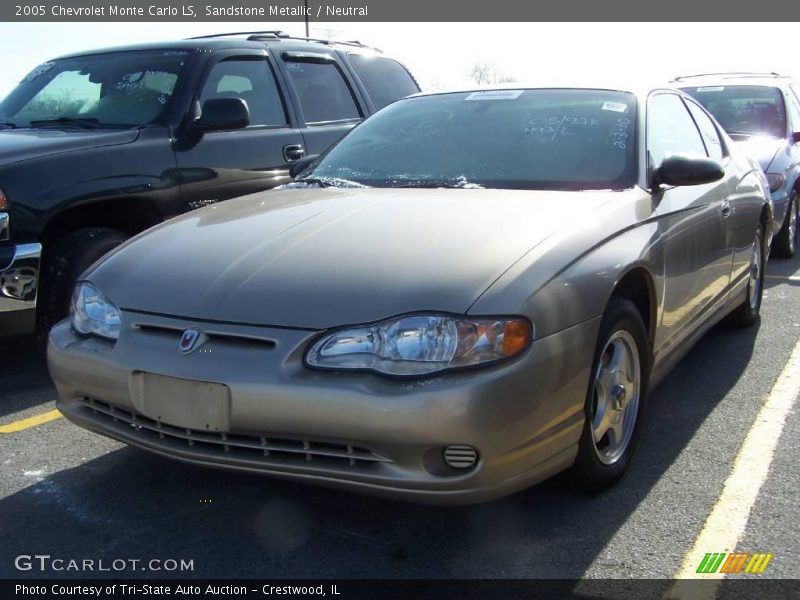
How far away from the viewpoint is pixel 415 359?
2.48 metres

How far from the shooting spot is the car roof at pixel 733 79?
9094 millimetres

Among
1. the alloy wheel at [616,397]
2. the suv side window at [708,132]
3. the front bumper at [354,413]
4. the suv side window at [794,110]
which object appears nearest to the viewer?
the front bumper at [354,413]

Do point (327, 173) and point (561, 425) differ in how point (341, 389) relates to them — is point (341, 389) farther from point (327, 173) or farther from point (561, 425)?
point (327, 173)

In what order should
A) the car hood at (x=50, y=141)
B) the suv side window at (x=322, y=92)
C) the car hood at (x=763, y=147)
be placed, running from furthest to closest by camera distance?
the car hood at (x=763, y=147) → the suv side window at (x=322, y=92) → the car hood at (x=50, y=141)

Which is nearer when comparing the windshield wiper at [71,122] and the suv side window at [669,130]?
the suv side window at [669,130]

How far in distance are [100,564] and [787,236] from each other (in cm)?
714

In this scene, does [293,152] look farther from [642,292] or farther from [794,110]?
[794,110]

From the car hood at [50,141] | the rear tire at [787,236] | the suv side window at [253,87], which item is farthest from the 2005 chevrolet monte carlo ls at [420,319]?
the rear tire at [787,236]

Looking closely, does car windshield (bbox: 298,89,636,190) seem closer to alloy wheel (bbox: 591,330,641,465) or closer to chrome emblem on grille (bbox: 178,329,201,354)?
alloy wheel (bbox: 591,330,641,465)

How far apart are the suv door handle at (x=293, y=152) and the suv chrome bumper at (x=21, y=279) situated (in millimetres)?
1796


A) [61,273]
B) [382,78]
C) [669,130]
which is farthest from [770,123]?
[61,273]

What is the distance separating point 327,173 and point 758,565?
8.19 ft

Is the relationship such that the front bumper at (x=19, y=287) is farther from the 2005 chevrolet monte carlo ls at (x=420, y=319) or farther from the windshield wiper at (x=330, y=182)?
the windshield wiper at (x=330, y=182)

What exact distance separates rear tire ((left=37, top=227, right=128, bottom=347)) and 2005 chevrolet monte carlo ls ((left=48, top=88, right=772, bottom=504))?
Result: 1281mm
